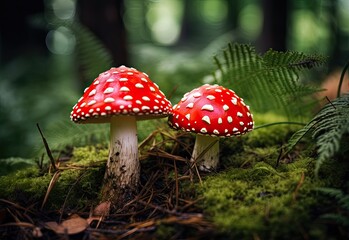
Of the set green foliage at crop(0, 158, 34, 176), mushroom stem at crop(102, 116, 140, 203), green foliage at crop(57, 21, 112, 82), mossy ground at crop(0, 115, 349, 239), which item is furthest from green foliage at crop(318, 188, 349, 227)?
green foliage at crop(57, 21, 112, 82)

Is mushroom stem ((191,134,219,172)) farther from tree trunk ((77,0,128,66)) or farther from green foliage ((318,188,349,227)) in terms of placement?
tree trunk ((77,0,128,66))

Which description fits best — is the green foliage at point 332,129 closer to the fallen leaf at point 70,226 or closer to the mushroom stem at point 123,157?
the mushroom stem at point 123,157

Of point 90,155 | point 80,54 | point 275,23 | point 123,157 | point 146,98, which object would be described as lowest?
point 90,155

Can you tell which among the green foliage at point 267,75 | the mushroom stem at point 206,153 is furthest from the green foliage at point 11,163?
the green foliage at point 267,75

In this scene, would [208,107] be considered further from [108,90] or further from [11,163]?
[11,163]

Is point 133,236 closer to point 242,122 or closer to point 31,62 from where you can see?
point 242,122

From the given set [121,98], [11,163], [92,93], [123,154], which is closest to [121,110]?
[121,98]
